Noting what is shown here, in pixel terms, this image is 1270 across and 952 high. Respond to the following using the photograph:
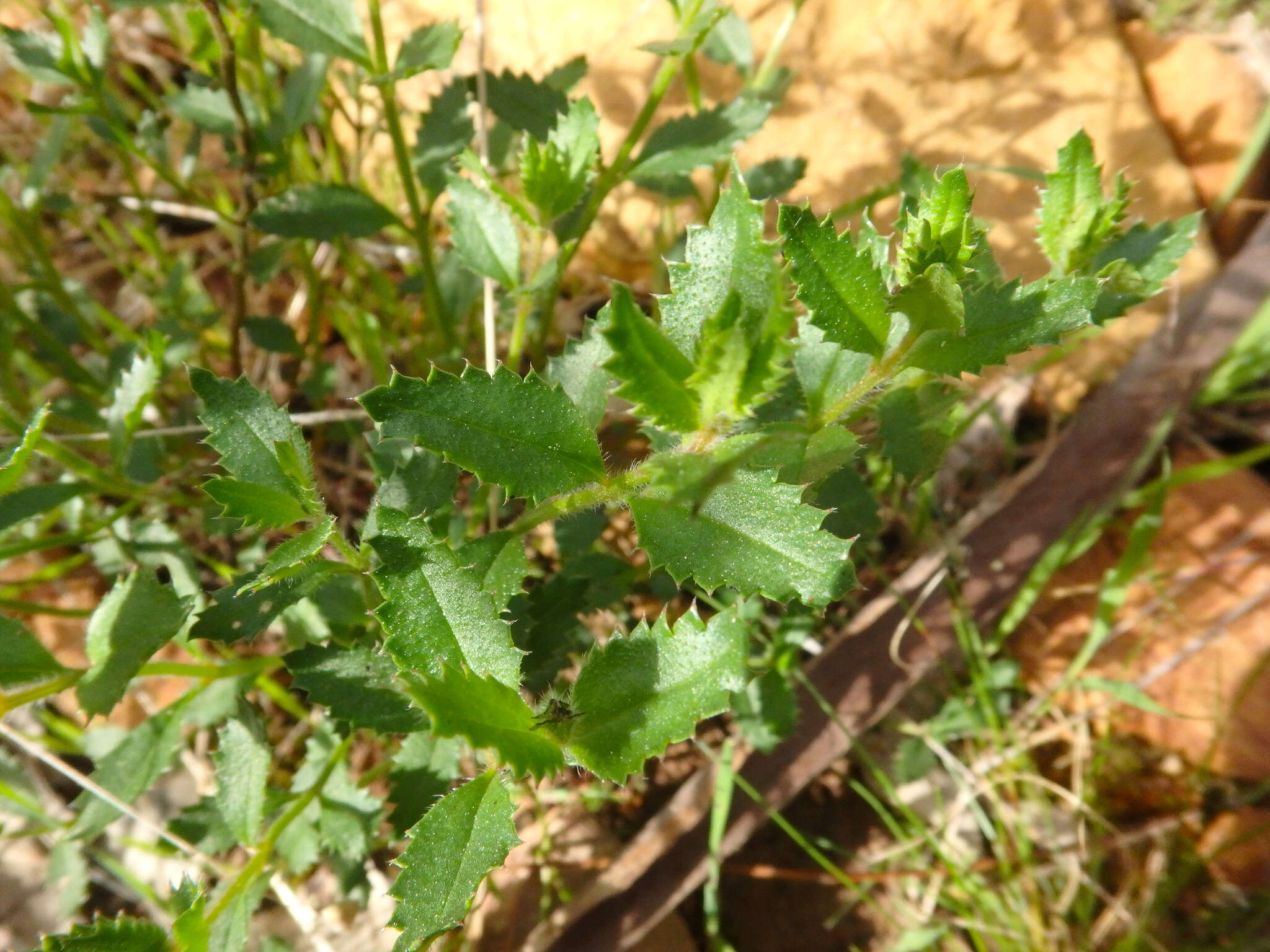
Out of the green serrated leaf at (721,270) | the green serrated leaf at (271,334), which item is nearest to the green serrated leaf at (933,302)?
the green serrated leaf at (721,270)

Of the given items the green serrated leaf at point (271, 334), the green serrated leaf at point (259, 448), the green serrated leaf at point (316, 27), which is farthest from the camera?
the green serrated leaf at point (271, 334)

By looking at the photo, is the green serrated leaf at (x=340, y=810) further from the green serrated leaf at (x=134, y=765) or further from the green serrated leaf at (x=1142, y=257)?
the green serrated leaf at (x=1142, y=257)

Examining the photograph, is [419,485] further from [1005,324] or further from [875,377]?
[1005,324]

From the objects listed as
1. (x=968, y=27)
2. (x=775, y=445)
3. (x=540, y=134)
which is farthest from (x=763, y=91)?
(x=775, y=445)

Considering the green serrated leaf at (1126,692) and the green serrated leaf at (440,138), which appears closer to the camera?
the green serrated leaf at (440,138)

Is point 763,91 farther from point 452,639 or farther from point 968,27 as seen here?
point 452,639

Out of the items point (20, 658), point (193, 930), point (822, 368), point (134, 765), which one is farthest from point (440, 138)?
point (193, 930)
